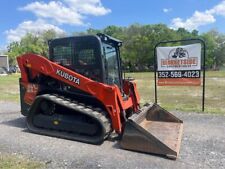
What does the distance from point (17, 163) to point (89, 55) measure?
3.01 metres

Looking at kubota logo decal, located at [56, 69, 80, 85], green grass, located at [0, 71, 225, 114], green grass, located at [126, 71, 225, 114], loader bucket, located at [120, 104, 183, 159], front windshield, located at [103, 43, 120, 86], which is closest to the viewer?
loader bucket, located at [120, 104, 183, 159]

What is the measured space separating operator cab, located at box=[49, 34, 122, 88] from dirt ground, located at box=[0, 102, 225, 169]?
1.69 m

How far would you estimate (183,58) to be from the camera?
10398mm

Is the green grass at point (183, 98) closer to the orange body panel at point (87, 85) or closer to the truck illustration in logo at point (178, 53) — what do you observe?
the truck illustration in logo at point (178, 53)

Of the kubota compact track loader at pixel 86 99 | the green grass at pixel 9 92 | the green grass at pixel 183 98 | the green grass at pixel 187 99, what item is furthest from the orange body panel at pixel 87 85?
the green grass at pixel 9 92

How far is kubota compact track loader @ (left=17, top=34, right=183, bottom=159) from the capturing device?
652 centimetres

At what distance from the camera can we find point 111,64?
764cm

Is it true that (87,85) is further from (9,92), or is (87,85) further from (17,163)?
(9,92)

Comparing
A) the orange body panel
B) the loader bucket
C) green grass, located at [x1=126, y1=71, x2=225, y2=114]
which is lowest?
green grass, located at [x1=126, y1=71, x2=225, y2=114]

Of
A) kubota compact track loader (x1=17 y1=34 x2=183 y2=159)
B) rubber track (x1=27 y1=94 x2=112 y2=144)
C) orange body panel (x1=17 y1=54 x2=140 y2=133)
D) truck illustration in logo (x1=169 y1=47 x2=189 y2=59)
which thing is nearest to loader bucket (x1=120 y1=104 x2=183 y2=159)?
kubota compact track loader (x1=17 y1=34 x2=183 y2=159)

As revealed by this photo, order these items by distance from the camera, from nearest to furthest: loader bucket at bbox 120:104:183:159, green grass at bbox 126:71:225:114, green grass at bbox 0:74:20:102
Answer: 1. loader bucket at bbox 120:104:183:159
2. green grass at bbox 126:71:225:114
3. green grass at bbox 0:74:20:102

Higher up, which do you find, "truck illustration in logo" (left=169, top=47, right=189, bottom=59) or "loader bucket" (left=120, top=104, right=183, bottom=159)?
"truck illustration in logo" (left=169, top=47, right=189, bottom=59)

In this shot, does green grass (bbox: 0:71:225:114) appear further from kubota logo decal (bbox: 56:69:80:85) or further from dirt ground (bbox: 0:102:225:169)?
kubota logo decal (bbox: 56:69:80:85)

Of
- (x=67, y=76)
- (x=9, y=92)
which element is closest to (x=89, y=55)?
(x=67, y=76)
